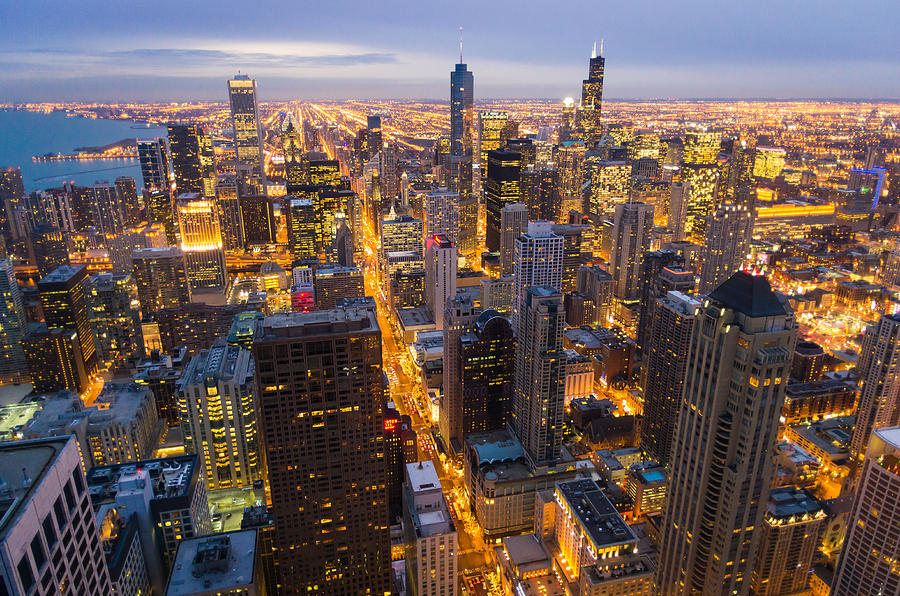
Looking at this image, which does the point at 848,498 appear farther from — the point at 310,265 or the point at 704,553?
the point at 310,265

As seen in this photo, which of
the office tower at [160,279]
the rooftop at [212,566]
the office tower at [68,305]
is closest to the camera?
the rooftop at [212,566]

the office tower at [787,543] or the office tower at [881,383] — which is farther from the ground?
the office tower at [881,383]

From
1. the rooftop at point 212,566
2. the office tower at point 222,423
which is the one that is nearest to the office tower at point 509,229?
the office tower at point 222,423

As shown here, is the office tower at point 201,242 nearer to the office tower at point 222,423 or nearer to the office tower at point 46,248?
the office tower at point 46,248

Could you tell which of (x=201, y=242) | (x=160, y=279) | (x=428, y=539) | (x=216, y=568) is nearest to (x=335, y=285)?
(x=160, y=279)

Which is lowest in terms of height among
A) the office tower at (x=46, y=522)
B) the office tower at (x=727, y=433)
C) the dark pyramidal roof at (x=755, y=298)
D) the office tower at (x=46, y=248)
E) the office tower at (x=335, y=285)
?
the office tower at (x=335, y=285)

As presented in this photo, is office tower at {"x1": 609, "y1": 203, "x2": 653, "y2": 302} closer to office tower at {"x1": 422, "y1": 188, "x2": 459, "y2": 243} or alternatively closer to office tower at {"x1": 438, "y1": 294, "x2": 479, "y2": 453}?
office tower at {"x1": 422, "y1": 188, "x2": 459, "y2": 243}

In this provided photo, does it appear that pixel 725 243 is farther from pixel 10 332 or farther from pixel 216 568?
pixel 10 332
